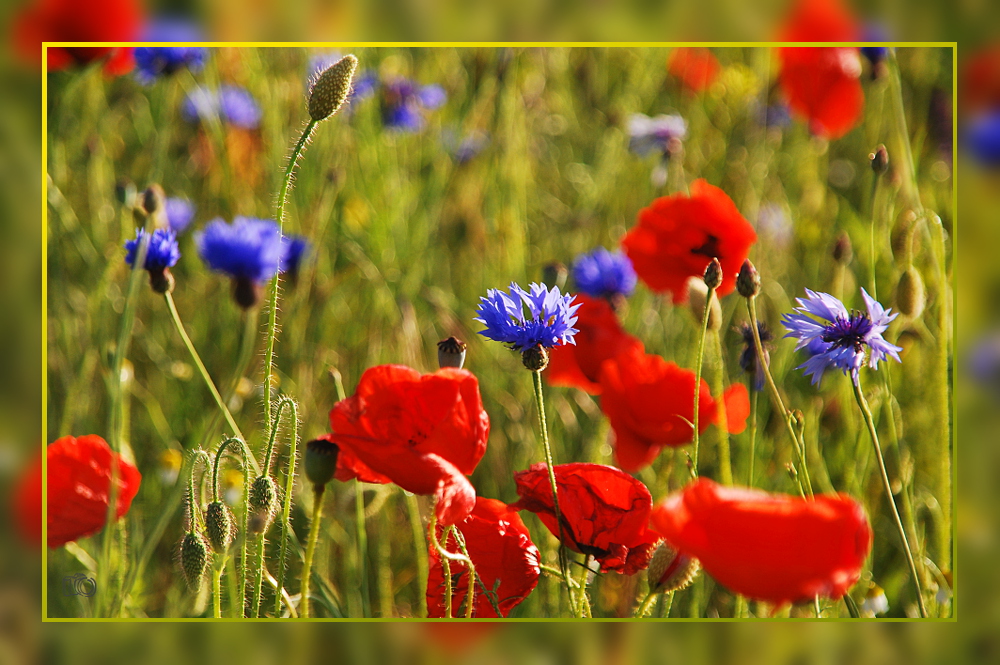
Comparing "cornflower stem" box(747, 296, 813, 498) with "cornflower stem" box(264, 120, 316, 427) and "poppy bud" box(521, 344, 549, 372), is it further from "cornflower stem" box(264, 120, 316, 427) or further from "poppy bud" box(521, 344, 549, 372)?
"cornflower stem" box(264, 120, 316, 427)

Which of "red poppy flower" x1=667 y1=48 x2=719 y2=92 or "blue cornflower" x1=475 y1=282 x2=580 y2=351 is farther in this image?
"red poppy flower" x1=667 y1=48 x2=719 y2=92

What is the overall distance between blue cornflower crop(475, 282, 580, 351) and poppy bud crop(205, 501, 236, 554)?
164mm

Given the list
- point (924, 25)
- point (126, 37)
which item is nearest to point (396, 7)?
point (126, 37)

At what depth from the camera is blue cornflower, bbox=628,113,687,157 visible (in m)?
0.75

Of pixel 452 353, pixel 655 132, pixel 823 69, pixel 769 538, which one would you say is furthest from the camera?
pixel 655 132

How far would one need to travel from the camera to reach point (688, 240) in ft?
1.67

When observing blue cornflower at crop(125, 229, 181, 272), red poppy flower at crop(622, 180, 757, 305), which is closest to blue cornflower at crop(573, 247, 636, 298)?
red poppy flower at crop(622, 180, 757, 305)

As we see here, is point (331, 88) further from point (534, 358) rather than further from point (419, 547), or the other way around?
point (419, 547)

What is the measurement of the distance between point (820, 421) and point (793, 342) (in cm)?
10

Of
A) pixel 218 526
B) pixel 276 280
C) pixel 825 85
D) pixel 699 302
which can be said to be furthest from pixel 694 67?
pixel 218 526

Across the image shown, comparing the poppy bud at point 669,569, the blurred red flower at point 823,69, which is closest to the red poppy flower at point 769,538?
the poppy bud at point 669,569

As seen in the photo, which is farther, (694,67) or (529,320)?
(694,67)

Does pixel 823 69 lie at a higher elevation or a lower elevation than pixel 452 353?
higher

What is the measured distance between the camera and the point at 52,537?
18.0 inches
